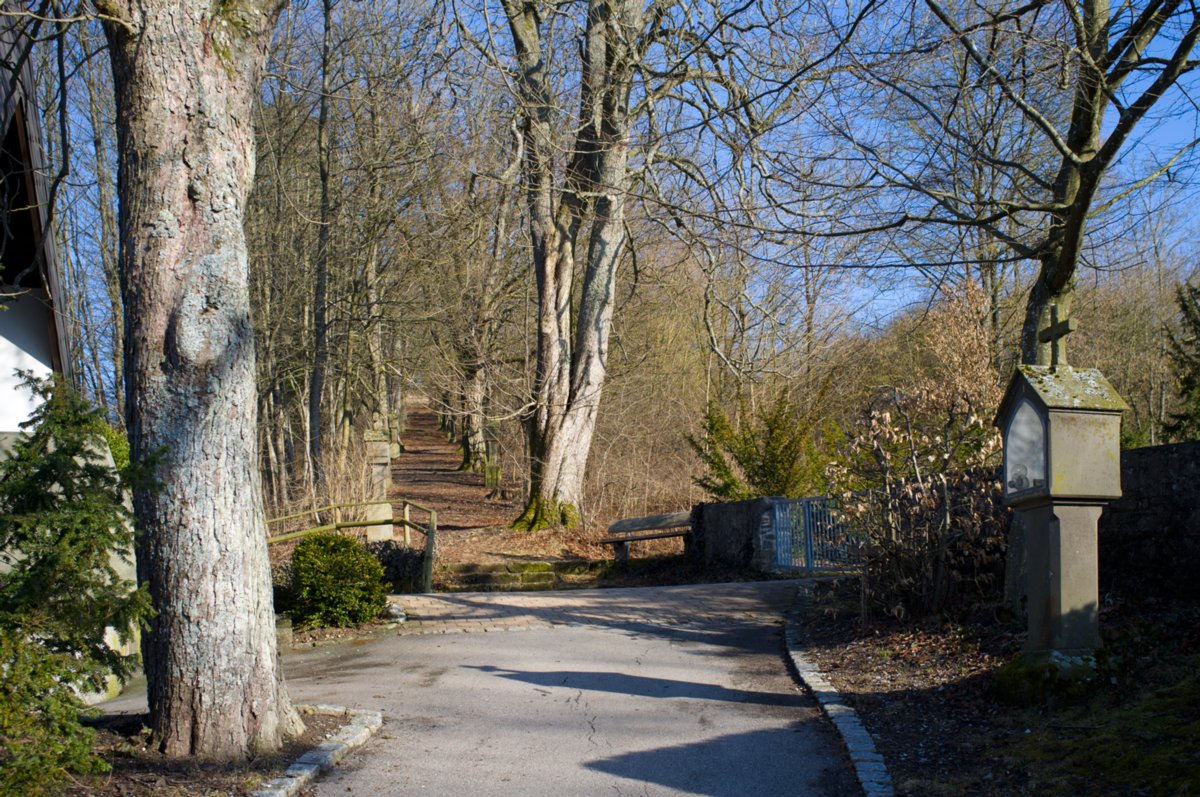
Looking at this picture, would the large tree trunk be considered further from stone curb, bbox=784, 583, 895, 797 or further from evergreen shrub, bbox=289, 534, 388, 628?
evergreen shrub, bbox=289, 534, 388, 628

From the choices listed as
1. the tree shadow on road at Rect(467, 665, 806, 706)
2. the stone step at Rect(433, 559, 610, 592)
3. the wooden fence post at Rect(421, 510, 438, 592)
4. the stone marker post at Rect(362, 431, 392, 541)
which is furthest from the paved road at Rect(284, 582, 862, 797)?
the stone marker post at Rect(362, 431, 392, 541)

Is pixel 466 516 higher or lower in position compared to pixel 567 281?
lower

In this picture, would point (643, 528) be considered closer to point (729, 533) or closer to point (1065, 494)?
point (729, 533)

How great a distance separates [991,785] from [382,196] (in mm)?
20618

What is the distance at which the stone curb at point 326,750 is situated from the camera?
568cm

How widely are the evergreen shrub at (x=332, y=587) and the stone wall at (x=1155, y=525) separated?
8275 millimetres

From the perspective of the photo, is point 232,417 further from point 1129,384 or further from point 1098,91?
point 1129,384

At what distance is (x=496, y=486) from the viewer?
1190 inches

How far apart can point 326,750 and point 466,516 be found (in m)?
20.1

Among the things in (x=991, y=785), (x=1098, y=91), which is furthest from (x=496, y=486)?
(x=991, y=785)

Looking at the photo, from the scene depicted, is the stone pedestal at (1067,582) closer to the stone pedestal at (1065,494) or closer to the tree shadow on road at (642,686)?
the stone pedestal at (1065,494)

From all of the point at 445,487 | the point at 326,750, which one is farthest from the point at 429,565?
the point at 445,487

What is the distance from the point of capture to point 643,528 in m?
18.6

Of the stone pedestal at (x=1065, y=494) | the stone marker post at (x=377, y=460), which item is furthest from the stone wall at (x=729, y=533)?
the stone pedestal at (x=1065, y=494)
